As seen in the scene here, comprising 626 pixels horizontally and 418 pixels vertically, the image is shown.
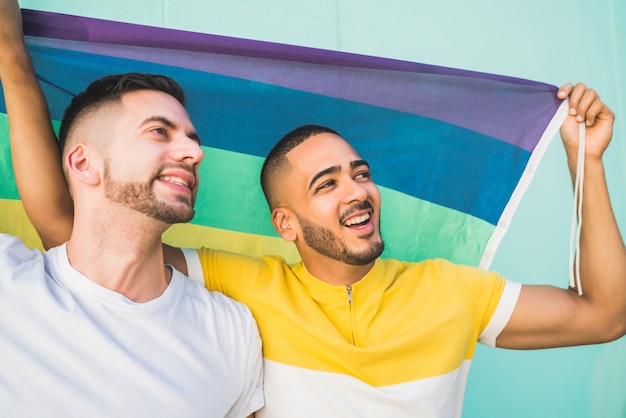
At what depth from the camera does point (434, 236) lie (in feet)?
6.14

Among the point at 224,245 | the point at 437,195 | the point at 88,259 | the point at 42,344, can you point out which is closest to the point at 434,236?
the point at 437,195

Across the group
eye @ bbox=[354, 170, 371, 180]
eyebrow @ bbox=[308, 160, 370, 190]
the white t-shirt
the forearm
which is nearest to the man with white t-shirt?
the white t-shirt

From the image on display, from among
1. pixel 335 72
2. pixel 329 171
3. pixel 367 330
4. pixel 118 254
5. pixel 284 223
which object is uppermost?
pixel 335 72

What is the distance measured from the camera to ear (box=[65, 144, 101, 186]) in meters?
1.39

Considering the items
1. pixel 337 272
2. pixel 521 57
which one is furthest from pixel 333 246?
pixel 521 57

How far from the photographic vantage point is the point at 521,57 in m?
2.82

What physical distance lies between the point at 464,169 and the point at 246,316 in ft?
2.80

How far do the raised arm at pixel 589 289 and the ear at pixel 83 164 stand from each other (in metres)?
1.19

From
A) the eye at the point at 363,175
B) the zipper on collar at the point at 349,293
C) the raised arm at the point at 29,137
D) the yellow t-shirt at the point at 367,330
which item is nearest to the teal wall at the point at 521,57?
the raised arm at the point at 29,137

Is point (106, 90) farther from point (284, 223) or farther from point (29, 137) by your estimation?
point (284, 223)

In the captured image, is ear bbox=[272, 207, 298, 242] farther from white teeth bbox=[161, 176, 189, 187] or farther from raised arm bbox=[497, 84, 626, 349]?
raised arm bbox=[497, 84, 626, 349]

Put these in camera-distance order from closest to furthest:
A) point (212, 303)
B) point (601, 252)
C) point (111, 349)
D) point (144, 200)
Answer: point (111, 349) < point (144, 200) < point (212, 303) < point (601, 252)

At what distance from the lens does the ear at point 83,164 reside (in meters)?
1.39

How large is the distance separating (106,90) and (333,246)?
0.77 metres
